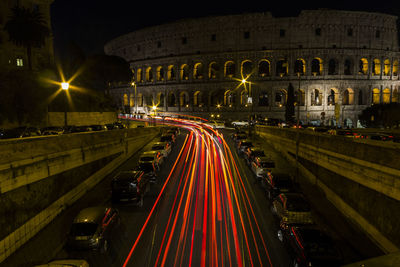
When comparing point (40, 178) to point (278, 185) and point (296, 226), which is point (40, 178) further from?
point (278, 185)

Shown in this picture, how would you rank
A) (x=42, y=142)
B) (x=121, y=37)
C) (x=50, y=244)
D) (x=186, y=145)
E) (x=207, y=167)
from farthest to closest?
(x=121, y=37) → (x=186, y=145) → (x=207, y=167) → (x=42, y=142) → (x=50, y=244)

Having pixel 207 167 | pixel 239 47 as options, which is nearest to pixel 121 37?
pixel 239 47

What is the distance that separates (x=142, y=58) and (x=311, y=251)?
7455 centimetres

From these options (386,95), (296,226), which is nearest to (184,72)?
(386,95)

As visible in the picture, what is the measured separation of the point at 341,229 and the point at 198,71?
2495 inches

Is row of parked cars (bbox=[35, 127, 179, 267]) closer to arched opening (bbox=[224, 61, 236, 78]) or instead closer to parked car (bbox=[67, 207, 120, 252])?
parked car (bbox=[67, 207, 120, 252])

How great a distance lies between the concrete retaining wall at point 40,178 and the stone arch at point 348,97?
62762 millimetres

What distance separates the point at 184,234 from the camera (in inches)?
464

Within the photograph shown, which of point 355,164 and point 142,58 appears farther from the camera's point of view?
point 142,58

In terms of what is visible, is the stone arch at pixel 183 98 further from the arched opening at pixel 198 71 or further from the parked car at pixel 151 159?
the parked car at pixel 151 159

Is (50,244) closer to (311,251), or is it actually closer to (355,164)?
(311,251)

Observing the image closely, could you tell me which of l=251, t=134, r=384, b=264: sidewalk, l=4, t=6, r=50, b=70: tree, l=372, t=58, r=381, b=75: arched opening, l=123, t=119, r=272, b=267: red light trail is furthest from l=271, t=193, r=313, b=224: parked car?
l=372, t=58, r=381, b=75: arched opening

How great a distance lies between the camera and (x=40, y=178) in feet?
44.7

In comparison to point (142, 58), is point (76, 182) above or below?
below
